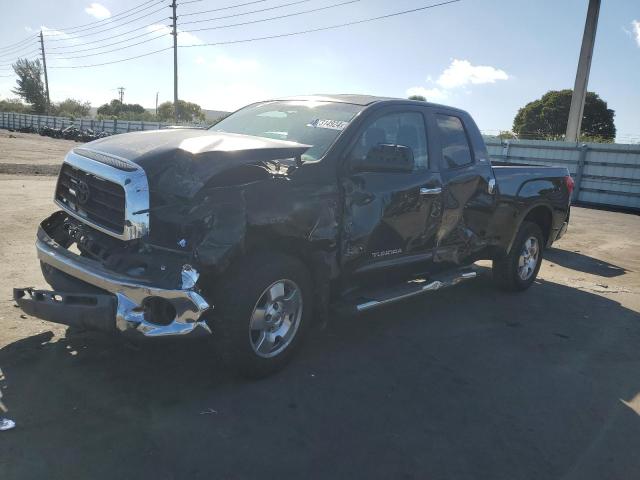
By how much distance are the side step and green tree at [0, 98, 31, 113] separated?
331 feet

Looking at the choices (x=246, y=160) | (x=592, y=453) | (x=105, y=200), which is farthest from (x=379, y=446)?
(x=105, y=200)

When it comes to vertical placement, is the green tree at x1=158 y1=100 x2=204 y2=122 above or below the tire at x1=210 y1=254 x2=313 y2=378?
above

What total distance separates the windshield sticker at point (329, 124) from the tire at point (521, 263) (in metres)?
3.02

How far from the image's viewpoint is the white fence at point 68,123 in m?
44.4

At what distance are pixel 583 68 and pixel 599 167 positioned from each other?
6213mm

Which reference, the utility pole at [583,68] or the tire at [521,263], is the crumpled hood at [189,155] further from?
the utility pole at [583,68]

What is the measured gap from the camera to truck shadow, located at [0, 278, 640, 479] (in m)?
2.79

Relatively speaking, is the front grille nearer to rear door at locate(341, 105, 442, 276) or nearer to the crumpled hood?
the crumpled hood

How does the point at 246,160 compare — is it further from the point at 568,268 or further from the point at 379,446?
the point at 568,268

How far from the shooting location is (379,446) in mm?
3018

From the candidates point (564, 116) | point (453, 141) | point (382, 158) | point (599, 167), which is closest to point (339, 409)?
point (382, 158)

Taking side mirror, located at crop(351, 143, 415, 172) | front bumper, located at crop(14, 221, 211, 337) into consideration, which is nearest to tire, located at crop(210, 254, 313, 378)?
front bumper, located at crop(14, 221, 211, 337)

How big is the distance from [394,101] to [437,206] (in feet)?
3.35

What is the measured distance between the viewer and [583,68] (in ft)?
68.3
